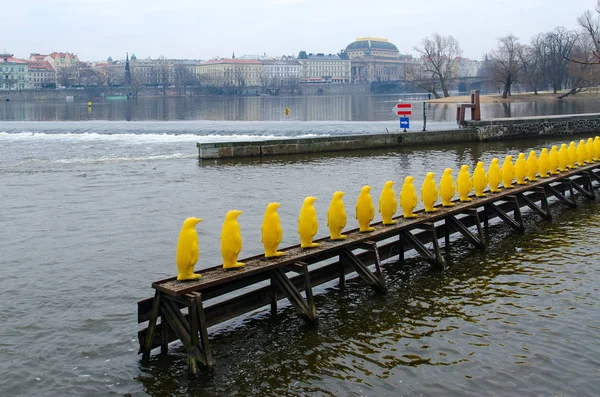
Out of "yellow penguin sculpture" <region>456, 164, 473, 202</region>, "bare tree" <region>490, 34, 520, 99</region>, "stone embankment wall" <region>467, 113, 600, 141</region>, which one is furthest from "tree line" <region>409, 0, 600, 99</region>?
"yellow penguin sculpture" <region>456, 164, 473, 202</region>

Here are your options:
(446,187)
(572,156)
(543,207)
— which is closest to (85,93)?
(572,156)

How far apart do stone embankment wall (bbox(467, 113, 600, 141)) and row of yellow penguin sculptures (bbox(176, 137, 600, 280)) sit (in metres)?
17.9

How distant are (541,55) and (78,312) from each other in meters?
113

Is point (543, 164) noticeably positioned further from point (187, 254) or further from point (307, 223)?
point (187, 254)

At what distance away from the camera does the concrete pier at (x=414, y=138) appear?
1375 inches

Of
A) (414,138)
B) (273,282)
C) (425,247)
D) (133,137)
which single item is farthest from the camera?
(133,137)

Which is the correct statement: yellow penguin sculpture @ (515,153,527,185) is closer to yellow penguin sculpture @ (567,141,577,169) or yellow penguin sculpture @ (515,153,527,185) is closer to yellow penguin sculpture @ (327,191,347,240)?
yellow penguin sculpture @ (567,141,577,169)

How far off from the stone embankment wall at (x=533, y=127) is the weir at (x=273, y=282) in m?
24.8

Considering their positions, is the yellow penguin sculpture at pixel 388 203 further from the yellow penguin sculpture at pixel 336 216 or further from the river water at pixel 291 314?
the yellow penguin sculpture at pixel 336 216

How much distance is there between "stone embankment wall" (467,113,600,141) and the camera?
137 feet

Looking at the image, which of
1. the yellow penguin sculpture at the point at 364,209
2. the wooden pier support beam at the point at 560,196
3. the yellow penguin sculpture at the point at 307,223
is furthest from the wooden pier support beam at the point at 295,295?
the wooden pier support beam at the point at 560,196

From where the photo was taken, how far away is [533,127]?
43.6m

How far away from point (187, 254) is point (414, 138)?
97.1 ft

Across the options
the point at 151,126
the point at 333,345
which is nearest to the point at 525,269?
the point at 333,345
